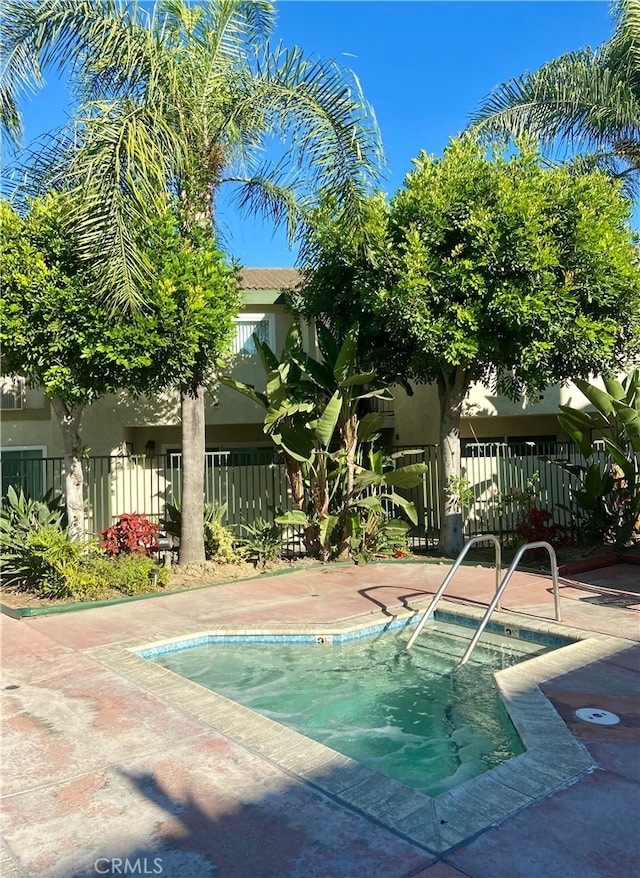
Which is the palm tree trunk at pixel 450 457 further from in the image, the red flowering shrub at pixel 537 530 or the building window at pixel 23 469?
the building window at pixel 23 469

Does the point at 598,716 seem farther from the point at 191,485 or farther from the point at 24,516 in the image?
the point at 24,516

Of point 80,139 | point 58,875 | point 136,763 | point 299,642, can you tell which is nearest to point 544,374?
point 299,642

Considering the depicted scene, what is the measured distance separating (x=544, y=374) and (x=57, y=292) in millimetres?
7557

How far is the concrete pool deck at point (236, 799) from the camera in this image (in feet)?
10.7

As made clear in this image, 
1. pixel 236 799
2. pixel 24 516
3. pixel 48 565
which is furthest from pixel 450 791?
pixel 24 516

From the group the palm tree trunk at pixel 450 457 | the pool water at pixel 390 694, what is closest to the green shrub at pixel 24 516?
the pool water at pixel 390 694

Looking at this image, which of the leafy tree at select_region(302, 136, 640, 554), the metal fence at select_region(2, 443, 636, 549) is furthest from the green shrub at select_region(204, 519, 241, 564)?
the leafy tree at select_region(302, 136, 640, 554)

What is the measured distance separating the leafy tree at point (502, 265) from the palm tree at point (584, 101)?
2076 millimetres

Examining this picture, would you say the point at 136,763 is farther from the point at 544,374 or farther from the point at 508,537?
the point at 508,537

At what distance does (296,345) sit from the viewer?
38.8 ft

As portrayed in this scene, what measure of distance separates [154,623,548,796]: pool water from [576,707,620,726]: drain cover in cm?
54

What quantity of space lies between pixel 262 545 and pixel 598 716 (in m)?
7.49

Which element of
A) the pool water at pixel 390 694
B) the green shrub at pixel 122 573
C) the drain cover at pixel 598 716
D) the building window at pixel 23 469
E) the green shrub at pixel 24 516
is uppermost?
the building window at pixel 23 469

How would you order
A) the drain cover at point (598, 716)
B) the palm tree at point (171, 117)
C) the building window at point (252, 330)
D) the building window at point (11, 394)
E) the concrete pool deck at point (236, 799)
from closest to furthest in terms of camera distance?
the concrete pool deck at point (236, 799), the drain cover at point (598, 716), the palm tree at point (171, 117), the building window at point (11, 394), the building window at point (252, 330)
